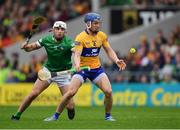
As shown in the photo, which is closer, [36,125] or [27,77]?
[36,125]

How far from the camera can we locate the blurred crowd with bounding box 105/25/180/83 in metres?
31.3

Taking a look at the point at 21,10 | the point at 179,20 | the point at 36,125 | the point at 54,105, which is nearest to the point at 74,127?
the point at 36,125

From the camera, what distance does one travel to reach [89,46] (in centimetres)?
1933

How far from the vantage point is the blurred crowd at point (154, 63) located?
103ft

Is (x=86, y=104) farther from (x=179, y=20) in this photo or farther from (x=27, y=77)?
(x=179, y=20)

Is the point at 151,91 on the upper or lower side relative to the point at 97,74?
lower

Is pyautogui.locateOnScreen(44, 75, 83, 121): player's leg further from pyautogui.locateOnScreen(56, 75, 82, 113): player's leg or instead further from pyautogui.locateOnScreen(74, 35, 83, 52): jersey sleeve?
pyautogui.locateOnScreen(74, 35, 83, 52): jersey sleeve

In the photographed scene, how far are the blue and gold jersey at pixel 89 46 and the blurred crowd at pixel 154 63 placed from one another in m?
11.4

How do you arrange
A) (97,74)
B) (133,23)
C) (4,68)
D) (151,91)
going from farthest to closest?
1. (133,23)
2. (4,68)
3. (151,91)
4. (97,74)

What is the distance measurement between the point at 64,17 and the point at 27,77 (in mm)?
3986

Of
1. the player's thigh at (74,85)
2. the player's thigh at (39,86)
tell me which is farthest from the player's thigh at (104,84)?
the player's thigh at (39,86)

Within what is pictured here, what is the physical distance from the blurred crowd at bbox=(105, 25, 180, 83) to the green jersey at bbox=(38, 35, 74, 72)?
36.1 feet

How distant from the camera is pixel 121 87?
1238 inches

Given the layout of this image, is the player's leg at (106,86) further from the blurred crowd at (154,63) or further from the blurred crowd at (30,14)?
the blurred crowd at (30,14)
